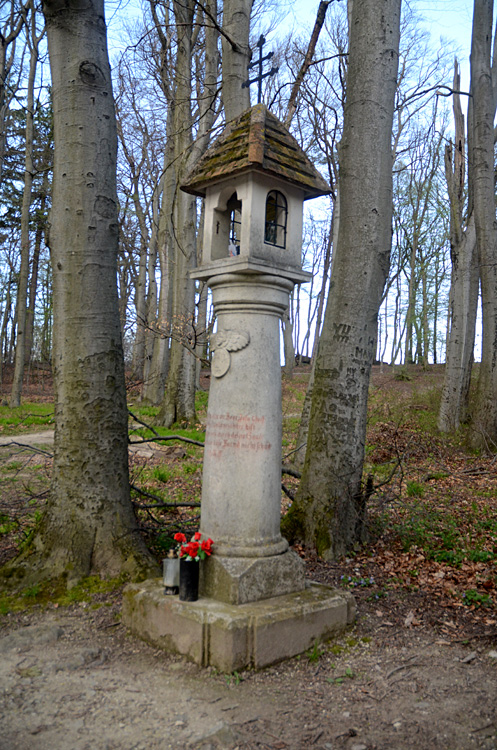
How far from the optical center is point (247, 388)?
3939mm

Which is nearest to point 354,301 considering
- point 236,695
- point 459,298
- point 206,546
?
point 206,546

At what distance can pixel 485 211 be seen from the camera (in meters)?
10.4

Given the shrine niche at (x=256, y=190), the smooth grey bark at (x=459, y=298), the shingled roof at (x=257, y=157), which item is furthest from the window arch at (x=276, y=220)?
Result: the smooth grey bark at (x=459, y=298)

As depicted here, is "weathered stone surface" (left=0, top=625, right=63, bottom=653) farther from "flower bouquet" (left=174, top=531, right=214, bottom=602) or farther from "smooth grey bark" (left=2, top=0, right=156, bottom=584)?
"flower bouquet" (left=174, top=531, right=214, bottom=602)

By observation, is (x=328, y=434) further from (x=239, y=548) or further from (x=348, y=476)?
(x=239, y=548)

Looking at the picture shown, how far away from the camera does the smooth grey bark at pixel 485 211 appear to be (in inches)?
412

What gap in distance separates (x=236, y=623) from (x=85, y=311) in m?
2.75

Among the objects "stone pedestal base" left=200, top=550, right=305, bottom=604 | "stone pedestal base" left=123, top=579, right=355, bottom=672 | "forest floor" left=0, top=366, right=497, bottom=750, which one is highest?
"stone pedestal base" left=200, top=550, right=305, bottom=604

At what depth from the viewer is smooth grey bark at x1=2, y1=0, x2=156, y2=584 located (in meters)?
4.59

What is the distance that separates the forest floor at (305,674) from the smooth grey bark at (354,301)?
427 millimetres

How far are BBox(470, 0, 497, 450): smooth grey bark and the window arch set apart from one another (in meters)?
7.26

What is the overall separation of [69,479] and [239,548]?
1.65m

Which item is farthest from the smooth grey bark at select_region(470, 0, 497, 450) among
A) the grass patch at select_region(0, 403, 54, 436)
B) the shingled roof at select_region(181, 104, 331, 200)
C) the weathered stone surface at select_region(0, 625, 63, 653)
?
the weathered stone surface at select_region(0, 625, 63, 653)

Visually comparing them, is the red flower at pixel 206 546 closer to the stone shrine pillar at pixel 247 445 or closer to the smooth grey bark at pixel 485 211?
the stone shrine pillar at pixel 247 445
